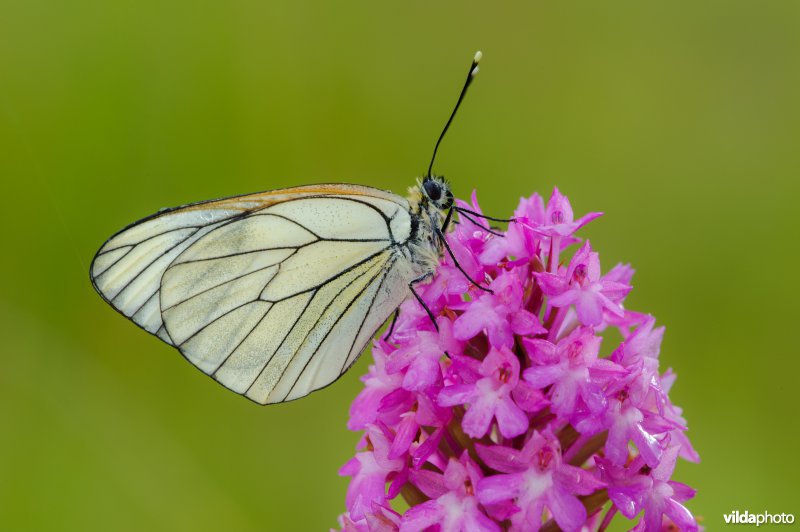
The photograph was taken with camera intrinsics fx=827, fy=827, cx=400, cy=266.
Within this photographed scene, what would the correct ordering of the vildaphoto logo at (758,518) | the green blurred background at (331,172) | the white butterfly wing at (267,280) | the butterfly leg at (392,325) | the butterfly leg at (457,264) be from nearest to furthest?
the butterfly leg at (457,264) < the butterfly leg at (392,325) < the white butterfly wing at (267,280) < the vildaphoto logo at (758,518) < the green blurred background at (331,172)

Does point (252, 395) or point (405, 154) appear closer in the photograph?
point (252, 395)

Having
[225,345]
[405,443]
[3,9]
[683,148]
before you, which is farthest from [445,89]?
[405,443]

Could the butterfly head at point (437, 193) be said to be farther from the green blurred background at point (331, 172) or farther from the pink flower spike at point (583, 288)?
the green blurred background at point (331, 172)

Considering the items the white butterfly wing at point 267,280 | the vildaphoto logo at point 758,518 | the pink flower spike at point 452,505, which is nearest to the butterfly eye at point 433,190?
the white butterfly wing at point 267,280

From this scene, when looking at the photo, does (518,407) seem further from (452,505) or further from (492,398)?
(452,505)

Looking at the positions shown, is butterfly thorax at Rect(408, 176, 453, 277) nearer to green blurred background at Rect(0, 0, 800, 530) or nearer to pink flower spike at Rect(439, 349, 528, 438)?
pink flower spike at Rect(439, 349, 528, 438)

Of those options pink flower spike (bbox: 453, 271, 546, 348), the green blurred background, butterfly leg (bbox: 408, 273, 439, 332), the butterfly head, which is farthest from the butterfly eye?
the green blurred background

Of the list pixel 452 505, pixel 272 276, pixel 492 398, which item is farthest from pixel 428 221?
pixel 452 505

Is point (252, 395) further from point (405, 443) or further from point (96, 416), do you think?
point (96, 416)
